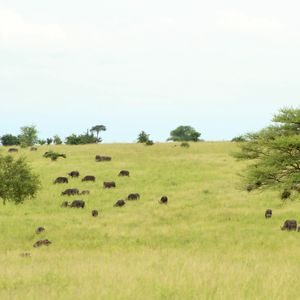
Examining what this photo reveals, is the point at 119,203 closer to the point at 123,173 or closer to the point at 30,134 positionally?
the point at 123,173

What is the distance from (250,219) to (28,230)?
53.1 feet

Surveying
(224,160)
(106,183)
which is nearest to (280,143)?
(106,183)

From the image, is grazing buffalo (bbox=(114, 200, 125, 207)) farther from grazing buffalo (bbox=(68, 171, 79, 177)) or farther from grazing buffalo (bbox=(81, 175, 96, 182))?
grazing buffalo (bbox=(68, 171, 79, 177))

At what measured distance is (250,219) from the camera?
36.4 meters

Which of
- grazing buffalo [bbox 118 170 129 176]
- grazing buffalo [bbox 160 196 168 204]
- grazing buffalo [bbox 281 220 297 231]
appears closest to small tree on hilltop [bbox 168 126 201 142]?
grazing buffalo [bbox 118 170 129 176]

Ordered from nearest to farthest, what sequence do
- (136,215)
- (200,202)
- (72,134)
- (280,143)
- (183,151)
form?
(280,143) → (136,215) → (200,202) → (183,151) → (72,134)

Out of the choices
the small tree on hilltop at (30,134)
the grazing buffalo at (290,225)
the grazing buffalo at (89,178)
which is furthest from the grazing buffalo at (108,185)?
the small tree on hilltop at (30,134)

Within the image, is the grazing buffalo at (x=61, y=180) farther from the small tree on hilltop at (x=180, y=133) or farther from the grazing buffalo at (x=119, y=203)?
the small tree on hilltop at (x=180, y=133)

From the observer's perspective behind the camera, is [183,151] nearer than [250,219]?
No

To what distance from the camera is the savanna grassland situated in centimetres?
1234

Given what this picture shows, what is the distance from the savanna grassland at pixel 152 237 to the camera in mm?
12344

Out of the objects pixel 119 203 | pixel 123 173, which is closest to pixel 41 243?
pixel 119 203

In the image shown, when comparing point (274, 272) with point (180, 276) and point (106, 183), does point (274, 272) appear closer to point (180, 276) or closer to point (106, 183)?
point (180, 276)

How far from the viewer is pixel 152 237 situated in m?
32.5
